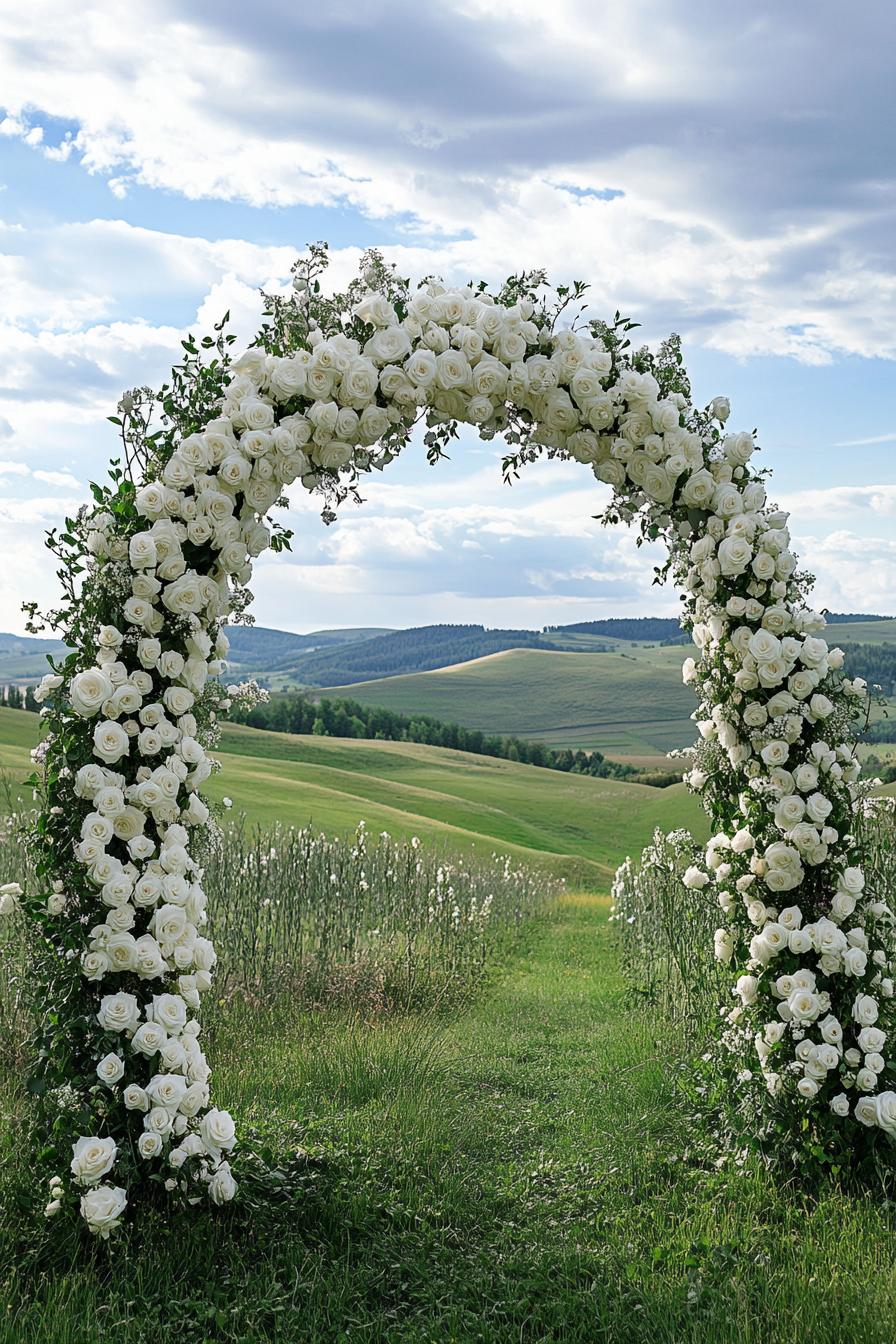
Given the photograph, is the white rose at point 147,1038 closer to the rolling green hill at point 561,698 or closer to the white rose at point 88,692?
the white rose at point 88,692

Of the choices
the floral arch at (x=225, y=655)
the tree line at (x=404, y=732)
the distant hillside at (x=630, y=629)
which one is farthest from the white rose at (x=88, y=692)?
the distant hillside at (x=630, y=629)

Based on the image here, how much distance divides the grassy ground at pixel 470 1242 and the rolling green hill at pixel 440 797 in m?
15.6

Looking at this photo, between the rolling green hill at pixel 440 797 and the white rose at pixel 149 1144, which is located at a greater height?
the white rose at pixel 149 1144

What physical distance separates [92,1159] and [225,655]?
2327mm

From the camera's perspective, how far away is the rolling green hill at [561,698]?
97312mm

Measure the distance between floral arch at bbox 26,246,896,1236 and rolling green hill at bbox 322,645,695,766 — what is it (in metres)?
80.5

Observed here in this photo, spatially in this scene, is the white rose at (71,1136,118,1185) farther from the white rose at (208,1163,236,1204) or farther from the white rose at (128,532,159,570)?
the white rose at (128,532,159,570)

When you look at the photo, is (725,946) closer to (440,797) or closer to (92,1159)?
(92,1159)

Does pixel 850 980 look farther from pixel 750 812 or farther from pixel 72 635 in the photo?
pixel 72 635

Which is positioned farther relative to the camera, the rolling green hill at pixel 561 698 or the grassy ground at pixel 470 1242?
the rolling green hill at pixel 561 698

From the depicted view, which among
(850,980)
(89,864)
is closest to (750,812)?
(850,980)

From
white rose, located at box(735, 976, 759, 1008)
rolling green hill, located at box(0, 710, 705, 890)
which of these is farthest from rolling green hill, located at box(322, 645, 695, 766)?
white rose, located at box(735, 976, 759, 1008)

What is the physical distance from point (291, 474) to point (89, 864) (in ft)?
6.57

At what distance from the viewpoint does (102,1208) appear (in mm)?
4340
